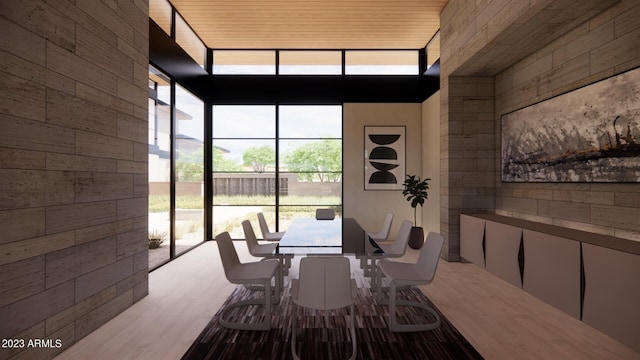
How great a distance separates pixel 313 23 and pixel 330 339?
198 inches

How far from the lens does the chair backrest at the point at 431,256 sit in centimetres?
278

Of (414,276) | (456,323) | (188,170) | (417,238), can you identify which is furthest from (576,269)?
(188,170)

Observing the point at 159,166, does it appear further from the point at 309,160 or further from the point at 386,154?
the point at 386,154

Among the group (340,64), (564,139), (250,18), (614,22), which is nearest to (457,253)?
(564,139)

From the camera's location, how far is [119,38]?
122 inches

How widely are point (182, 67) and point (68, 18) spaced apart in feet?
9.18

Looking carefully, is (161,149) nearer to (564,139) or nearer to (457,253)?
(457,253)

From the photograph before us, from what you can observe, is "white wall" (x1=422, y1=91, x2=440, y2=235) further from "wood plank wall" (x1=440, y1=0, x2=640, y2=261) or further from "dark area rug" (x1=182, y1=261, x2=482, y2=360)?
"dark area rug" (x1=182, y1=261, x2=482, y2=360)

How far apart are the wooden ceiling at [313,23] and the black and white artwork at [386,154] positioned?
1789 mm

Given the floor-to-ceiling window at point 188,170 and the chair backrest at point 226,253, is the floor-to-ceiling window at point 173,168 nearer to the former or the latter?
the floor-to-ceiling window at point 188,170

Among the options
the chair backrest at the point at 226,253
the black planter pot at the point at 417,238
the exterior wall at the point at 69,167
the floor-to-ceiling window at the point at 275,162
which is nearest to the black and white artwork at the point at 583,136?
the black planter pot at the point at 417,238

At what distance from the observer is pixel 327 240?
3.17 m

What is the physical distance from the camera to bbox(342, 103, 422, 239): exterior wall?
6570 mm

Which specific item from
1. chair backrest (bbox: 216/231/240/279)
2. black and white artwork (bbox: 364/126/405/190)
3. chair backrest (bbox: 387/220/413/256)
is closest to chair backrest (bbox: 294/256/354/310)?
chair backrest (bbox: 216/231/240/279)
